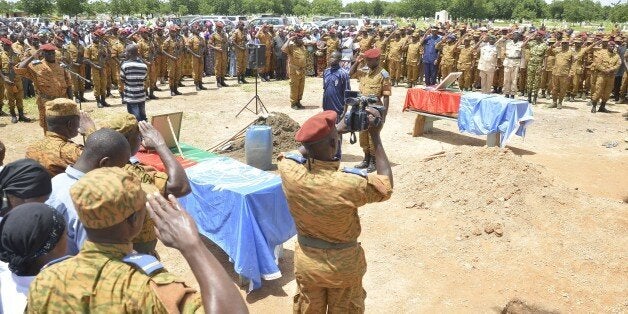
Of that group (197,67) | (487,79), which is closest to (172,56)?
(197,67)

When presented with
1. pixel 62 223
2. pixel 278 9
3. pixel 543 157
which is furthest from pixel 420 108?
pixel 278 9

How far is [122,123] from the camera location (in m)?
3.22

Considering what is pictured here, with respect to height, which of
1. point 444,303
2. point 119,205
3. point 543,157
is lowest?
point 444,303

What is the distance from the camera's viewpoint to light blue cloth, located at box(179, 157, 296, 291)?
4809 millimetres

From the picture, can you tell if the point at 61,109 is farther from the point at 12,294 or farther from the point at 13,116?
the point at 13,116

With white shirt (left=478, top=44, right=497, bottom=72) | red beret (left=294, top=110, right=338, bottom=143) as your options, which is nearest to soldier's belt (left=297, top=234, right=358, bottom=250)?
red beret (left=294, top=110, right=338, bottom=143)

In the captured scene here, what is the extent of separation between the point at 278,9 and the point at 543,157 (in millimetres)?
63054

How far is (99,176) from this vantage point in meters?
1.76

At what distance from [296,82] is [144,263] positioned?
11479mm

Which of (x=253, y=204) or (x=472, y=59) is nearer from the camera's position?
(x=253, y=204)

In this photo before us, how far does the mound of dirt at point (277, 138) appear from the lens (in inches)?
357

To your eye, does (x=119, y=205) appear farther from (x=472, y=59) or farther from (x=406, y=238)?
(x=472, y=59)

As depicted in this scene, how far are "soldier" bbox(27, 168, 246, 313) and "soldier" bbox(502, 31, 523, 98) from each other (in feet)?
46.6

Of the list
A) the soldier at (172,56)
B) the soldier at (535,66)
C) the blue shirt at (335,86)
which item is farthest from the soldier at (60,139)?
the soldier at (535,66)
